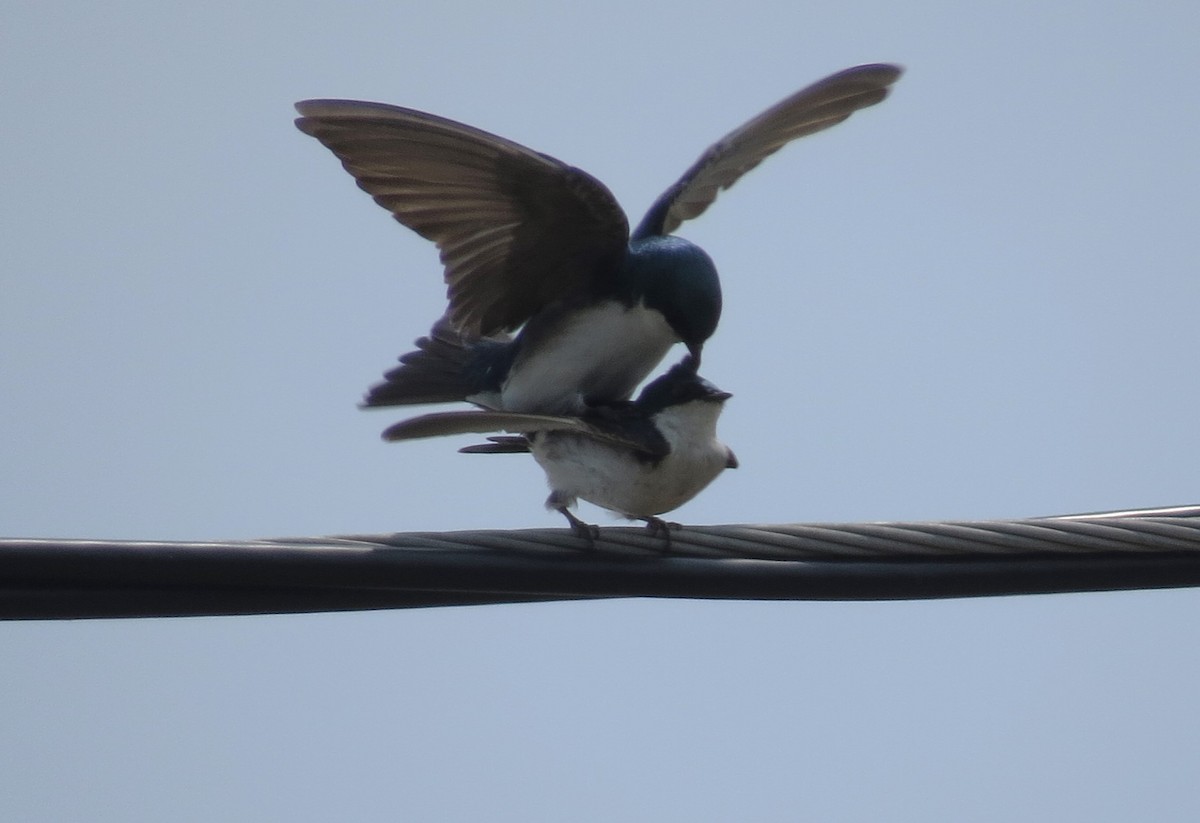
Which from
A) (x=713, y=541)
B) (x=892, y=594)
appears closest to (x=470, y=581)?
(x=713, y=541)

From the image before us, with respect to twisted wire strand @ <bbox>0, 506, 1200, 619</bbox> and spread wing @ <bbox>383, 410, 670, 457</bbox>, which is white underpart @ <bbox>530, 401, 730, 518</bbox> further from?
twisted wire strand @ <bbox>0, 506, 1200, 619</bbox>

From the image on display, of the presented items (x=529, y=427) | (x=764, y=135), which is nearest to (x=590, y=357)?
(x=529, y=427)

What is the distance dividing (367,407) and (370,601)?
5.25ft

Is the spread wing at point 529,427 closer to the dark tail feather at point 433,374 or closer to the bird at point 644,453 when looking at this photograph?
the bird at point 644,453

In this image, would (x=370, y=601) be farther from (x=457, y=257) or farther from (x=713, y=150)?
(x=713, y=150)

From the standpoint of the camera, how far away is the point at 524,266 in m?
4.00

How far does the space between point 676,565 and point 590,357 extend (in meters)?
1.33

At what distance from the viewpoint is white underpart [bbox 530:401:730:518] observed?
3389mm

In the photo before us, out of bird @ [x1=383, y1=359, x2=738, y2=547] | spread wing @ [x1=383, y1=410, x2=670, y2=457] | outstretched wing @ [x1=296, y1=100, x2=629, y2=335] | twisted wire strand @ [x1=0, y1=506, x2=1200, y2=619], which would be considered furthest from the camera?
outstretched wing @ [x1=296, y1=100, x2=629, y2=335]

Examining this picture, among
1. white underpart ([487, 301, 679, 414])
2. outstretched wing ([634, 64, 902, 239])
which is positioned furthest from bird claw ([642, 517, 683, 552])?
outstretched wing ([634, 64, 902, 239])

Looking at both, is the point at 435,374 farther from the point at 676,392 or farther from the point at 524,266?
the point at 676,392

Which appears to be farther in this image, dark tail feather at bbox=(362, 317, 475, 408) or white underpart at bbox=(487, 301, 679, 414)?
dark tail feather at bbox=(362, 317, 475, 408)

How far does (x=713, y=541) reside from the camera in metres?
2.62

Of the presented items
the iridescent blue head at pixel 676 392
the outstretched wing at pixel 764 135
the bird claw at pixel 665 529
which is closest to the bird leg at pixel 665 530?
the bird claw at pixel 665 529
